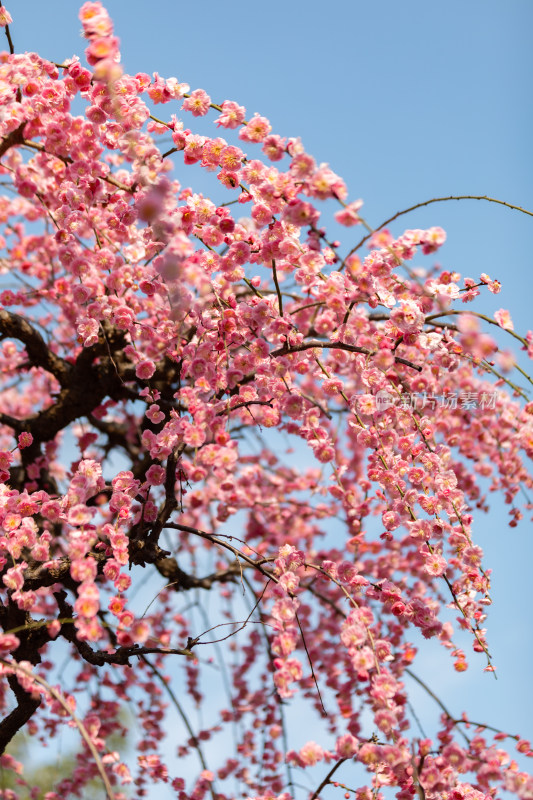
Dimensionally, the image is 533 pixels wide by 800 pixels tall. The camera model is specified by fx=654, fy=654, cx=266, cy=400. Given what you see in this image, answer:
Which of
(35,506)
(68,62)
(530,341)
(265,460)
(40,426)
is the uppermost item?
(265,460)

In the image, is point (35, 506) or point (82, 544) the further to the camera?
point (35, 506)

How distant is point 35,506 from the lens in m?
2.63

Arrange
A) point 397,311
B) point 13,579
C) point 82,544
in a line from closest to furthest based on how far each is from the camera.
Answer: point 82,544 → point 13,579 → point 397,311

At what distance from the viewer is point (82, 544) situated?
2203mm

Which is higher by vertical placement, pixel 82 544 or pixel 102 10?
pixel 102 10

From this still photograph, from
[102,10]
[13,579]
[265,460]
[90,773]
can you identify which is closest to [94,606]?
[13,579]

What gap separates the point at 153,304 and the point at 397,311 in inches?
50.9

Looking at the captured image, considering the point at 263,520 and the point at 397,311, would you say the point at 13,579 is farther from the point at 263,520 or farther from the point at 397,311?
the point at 263,520

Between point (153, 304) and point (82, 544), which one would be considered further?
point (153, 304)

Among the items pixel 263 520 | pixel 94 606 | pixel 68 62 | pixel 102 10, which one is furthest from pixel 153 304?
pixel 263 520

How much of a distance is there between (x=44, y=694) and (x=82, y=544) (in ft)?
2.84

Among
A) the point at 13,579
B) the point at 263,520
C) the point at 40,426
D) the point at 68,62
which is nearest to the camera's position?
the point at 13,579

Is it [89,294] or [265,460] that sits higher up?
[265,460]

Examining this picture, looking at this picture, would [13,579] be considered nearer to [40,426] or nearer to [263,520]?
[40,426]
